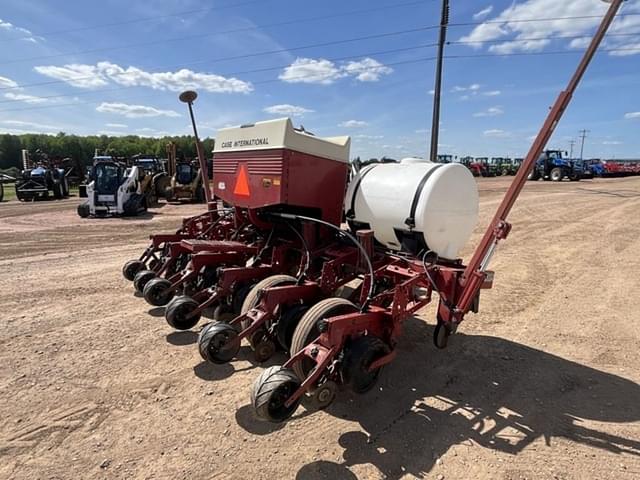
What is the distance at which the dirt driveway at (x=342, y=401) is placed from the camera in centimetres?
273

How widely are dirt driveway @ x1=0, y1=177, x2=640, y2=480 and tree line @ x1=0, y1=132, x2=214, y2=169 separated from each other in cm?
6176

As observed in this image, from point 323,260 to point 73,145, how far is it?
3661 inches

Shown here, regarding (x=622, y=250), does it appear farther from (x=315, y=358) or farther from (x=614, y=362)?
(x=315, y=358)

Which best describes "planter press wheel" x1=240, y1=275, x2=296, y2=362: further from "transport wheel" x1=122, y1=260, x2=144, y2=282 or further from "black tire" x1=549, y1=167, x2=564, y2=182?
"black tire" x1=549, y1=167, x2=564, y2=182

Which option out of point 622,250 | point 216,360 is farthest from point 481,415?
point 622,250

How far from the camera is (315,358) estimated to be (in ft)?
9.63

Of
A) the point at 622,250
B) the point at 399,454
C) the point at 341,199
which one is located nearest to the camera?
the point at 399,454

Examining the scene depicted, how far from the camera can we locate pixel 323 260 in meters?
4.61

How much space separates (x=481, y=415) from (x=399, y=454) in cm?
87

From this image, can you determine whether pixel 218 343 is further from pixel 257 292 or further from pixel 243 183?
pixel 243 183

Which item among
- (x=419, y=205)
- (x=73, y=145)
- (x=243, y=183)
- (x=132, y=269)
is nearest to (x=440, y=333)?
(x=419, y=205)

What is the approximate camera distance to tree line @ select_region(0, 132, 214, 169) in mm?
75556

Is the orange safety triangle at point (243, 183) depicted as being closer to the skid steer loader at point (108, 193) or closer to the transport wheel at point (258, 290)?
the transport wheel at point (258, 290)

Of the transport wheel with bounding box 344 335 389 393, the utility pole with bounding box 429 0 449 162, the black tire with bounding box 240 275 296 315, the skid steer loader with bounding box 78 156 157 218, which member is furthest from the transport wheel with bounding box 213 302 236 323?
the utility pole with bounding box 429 0 449 162
